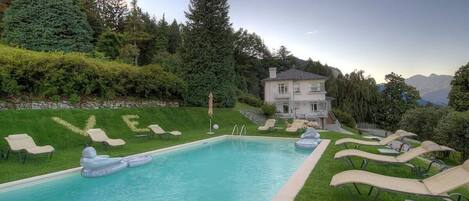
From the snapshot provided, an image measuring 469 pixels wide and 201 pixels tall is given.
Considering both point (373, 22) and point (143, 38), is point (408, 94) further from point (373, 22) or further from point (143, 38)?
point (143, 38)

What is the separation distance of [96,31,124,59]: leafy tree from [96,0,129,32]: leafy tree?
9.52 meters

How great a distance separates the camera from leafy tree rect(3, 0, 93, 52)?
2486cm

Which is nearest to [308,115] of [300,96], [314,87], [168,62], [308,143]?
[300,96]

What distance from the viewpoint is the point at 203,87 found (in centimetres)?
2888

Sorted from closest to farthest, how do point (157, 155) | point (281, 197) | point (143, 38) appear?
point (281, 197), point (157, 155), point (143, 38)

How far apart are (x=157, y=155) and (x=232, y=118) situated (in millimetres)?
15596

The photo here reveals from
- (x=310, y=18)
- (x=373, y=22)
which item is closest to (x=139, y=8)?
(x=310, y=18)

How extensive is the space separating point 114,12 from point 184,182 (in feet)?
124

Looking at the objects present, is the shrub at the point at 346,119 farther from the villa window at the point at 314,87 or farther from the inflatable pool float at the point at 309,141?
the inflatable pool float at the point at 309,141

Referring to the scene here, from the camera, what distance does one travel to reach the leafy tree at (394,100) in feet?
147

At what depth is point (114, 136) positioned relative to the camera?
16.1 meters

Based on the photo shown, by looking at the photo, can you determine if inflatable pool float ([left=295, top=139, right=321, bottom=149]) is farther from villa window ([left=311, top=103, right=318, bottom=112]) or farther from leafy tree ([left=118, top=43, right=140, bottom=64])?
leafy tree ([left=118, top=43, right=140, bottom=64])

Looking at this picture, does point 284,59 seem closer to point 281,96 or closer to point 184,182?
point 281,96

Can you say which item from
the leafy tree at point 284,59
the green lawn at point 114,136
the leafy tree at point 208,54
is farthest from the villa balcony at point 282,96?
the leafy tree at point 284,59
